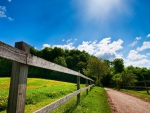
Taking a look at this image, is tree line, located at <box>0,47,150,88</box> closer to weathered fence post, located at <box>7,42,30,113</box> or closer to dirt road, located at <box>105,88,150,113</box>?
dirt road, located at <box>105,88,150,113</box>

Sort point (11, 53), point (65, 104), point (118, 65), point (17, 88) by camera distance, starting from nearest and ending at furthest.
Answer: point (11, 53) < point (17, 88) < point (65, 104) < point (118, 65)

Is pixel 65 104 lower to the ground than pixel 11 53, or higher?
lower

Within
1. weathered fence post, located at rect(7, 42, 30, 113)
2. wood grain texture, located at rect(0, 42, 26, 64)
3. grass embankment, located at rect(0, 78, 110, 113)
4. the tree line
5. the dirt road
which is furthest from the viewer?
the tree line

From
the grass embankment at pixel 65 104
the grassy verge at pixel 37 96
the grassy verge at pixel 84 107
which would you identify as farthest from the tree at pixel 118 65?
the grassy verge at pixel 84 107

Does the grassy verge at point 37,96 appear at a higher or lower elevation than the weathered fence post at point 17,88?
lower

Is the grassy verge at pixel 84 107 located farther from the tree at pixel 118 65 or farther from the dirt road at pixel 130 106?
the tree at pixel 118 65

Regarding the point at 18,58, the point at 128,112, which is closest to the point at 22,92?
the point at 18,58

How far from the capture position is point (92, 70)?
3641cm

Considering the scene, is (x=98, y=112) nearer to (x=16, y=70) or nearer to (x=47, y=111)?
(x=47, y=111)

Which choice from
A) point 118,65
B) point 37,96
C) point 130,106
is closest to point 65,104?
point 37,96

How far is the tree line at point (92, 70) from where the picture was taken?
35.1 m

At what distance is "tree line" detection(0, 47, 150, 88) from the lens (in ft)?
115

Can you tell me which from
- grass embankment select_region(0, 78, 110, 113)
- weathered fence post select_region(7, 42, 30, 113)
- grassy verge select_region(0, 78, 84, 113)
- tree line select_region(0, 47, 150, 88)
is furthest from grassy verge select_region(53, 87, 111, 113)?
weathered fence post select_region(7, 42, 30, 113)

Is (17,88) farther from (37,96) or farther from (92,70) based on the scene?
(92,70)
